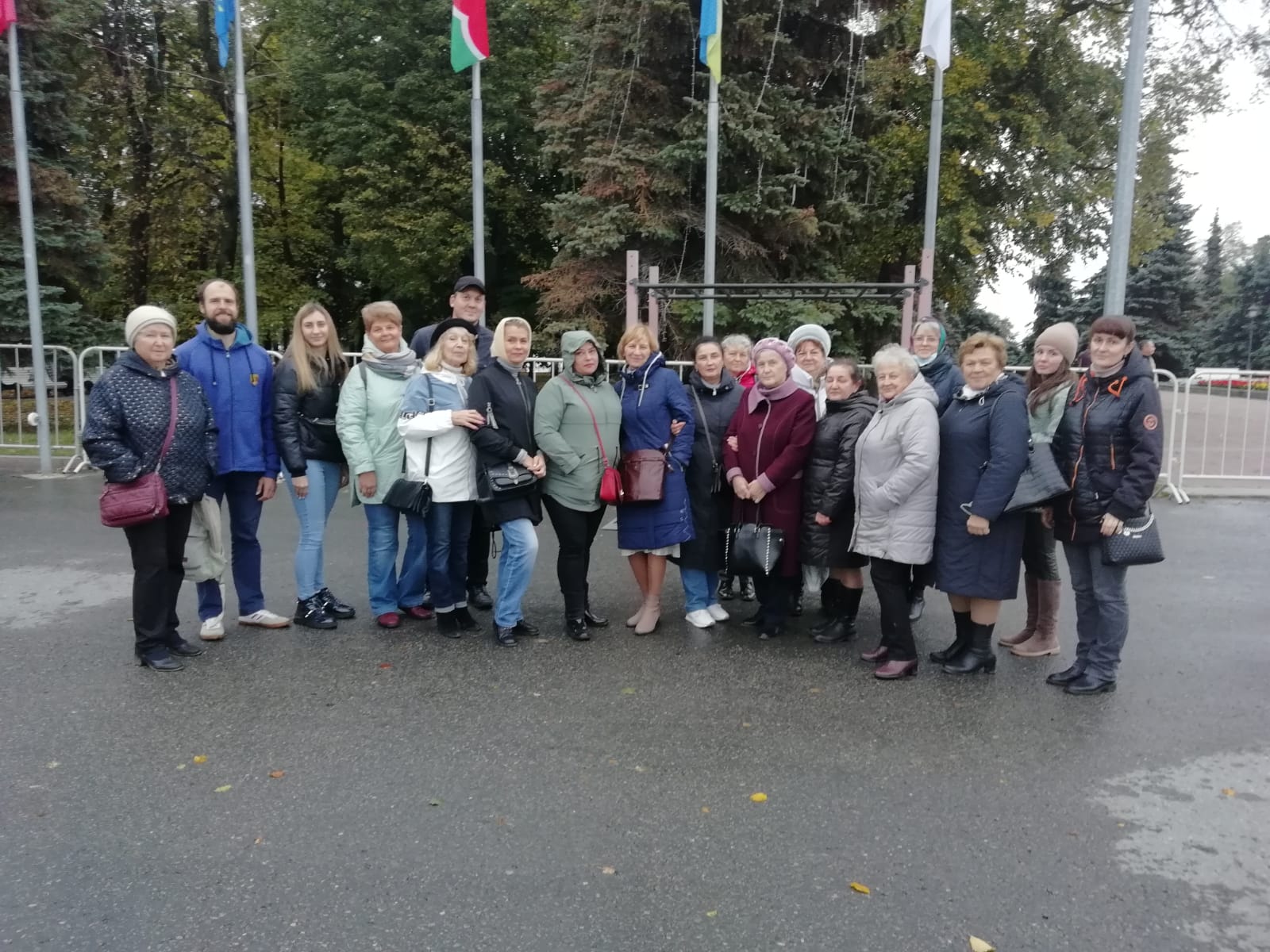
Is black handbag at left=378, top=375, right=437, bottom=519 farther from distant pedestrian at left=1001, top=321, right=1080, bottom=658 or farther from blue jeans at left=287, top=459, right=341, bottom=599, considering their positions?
distant pedestrian at left=1001, top=321, right=1080, bottom=658

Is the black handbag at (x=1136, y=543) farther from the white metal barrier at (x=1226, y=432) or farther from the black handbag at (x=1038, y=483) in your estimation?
the white metal barrier at (x=1226, y=432)

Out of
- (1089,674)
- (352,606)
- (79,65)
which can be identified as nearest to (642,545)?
(352,606)

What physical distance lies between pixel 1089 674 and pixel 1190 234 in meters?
42.7

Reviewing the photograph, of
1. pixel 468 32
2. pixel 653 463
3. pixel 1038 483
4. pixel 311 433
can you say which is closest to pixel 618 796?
pixel 653 463

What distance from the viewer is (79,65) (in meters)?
20.0

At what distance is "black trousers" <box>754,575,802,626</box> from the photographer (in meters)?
5.83

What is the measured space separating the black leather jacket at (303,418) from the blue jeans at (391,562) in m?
0.42

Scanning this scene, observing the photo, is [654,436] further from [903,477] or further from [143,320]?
[143,320]

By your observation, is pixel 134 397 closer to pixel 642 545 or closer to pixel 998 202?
pixel 642 545

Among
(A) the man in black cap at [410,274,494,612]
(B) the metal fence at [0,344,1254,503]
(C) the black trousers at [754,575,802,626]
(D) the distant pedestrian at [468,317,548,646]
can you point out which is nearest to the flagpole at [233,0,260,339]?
(B) the metal fence at [0,344,1254,503]

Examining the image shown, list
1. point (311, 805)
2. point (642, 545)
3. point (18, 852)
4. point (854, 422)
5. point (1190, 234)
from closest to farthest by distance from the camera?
point (18, 852), point (311, 805), point (854, 422), point (642, 545), point (1190, 234)

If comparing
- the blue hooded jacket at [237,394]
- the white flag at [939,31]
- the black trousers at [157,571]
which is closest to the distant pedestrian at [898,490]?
the blue hooded jacket at [237,394]

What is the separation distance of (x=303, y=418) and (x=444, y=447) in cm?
→ 83

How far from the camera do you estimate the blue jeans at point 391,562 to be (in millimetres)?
5730
